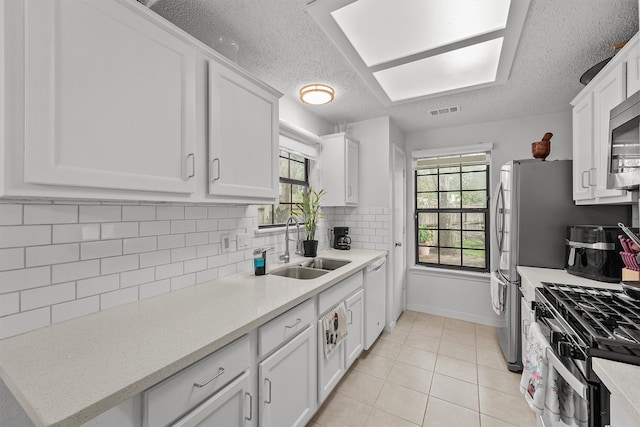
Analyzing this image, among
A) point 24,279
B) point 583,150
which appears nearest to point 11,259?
point 24,279

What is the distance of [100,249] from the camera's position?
121 centimetres

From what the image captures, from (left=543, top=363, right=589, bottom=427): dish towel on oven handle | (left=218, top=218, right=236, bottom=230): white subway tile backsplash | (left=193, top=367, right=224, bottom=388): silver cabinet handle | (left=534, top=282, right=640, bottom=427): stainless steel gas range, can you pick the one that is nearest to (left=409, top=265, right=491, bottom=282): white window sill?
(left=534, top=282, right=640, bottom=427): stainless steel gas range

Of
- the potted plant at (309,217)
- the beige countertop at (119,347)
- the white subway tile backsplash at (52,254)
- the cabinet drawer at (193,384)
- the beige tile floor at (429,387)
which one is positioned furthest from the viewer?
the potted plant at (309,217)

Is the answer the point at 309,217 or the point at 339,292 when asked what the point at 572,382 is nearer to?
the point at 339,292

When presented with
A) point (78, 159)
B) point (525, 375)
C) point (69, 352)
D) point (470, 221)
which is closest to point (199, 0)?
point (78, 159)

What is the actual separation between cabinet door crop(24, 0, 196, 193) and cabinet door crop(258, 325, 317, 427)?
0.95 m

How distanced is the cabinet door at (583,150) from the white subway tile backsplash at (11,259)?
3141 millimetres

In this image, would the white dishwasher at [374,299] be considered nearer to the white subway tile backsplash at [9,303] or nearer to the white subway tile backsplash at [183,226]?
the white subway tile backsplash at [183,226]

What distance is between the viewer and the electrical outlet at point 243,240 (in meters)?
1.98

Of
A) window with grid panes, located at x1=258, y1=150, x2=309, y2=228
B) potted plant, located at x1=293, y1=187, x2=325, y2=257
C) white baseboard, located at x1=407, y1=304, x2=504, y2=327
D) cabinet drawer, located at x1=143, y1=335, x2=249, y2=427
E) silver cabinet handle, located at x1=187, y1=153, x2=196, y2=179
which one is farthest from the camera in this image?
white baseboard, located at x1=407, y1=304, x2=504, y2=327

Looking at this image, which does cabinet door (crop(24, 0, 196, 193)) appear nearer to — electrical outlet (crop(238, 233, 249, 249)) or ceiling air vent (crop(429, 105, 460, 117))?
electrical outlet (crop(238, 233, 249, 249))

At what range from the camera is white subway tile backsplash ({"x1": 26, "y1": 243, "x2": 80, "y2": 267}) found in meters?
1.03

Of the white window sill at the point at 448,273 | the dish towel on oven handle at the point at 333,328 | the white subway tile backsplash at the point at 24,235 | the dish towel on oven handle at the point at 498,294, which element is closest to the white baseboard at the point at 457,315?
the white window sill at the point at 448,273

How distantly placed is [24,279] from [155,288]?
499 mm
